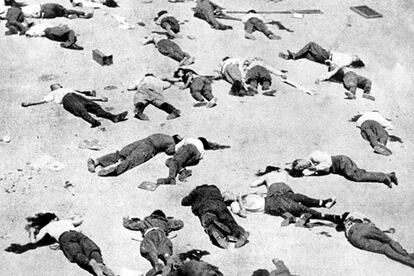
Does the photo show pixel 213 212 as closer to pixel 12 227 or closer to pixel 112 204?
pixel 112 204

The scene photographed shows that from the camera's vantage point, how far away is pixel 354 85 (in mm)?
16609

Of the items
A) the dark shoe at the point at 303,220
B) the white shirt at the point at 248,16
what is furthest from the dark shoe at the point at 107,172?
the white shirt at the point at 248,16

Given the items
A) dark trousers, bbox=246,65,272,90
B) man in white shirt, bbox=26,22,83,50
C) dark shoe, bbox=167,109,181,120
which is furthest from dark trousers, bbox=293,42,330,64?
man in white shirt, bbox=26,22,83,50

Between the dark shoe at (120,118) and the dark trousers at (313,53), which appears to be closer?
the dark shoe at (120,118)

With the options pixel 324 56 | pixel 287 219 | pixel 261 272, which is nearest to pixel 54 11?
pixel 324 56

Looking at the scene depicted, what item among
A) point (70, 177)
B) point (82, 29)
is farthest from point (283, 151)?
point (82, 29)

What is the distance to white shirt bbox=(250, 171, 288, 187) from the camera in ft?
42.0

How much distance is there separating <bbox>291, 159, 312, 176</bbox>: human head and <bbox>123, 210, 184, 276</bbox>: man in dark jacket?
8.91 ft

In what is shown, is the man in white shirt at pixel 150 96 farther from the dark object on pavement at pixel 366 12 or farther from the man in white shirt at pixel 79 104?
the dark object on pavement at pixel 366 12

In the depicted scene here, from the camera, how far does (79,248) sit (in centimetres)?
1101

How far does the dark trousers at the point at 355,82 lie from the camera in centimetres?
1658

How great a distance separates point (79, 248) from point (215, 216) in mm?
2302

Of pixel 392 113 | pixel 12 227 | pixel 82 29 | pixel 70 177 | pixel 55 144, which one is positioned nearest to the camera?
pixel 12 227

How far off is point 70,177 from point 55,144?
129 centimetres
